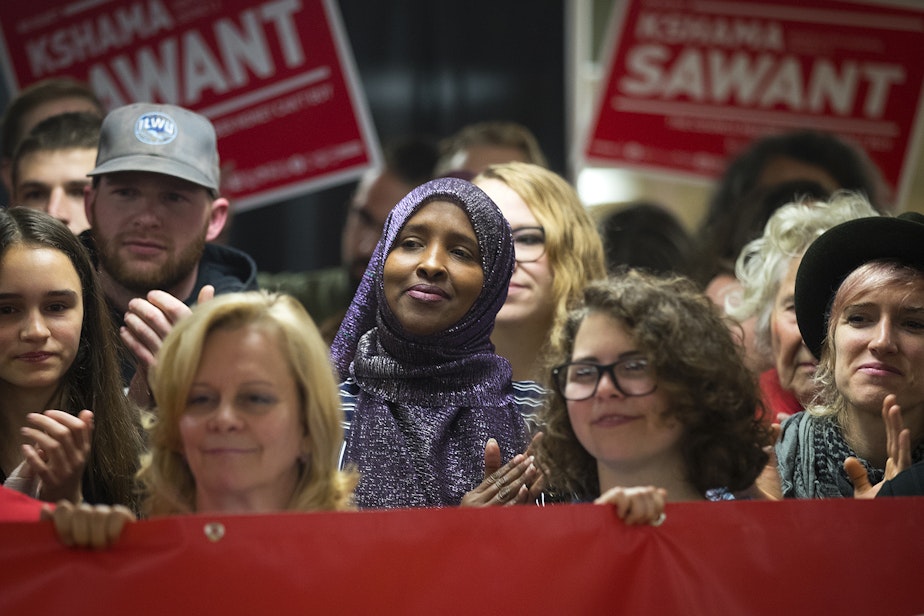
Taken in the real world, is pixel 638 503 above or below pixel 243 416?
below

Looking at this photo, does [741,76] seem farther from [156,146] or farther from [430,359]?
[430,359]

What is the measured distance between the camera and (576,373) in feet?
8.41

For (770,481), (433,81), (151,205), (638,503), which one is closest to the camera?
(638,503)

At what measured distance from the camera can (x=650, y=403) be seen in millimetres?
2502

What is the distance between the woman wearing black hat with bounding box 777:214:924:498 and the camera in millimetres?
2795

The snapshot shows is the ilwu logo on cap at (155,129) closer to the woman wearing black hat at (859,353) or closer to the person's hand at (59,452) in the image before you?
the person's hand at (59,452)

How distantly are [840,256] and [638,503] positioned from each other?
0.91 meters

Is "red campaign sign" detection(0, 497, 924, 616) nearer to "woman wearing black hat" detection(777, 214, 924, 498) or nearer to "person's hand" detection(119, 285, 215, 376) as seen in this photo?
"woman wearing black hat" detection(777, 214, 924, 498)

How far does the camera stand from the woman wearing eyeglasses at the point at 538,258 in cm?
346

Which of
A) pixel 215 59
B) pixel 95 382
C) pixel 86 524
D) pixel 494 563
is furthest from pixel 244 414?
pixel 215 59

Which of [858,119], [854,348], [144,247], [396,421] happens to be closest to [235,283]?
[144,247]

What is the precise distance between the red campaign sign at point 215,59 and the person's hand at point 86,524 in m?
2.82

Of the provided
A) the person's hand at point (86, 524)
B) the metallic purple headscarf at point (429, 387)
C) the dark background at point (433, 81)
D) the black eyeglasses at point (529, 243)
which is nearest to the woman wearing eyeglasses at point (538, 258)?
the black eyeglasses at point (529, 243)

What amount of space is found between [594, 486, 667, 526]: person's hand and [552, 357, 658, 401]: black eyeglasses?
0.66ft
